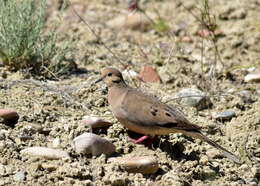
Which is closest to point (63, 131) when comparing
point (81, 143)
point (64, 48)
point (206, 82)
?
point (81, 143)

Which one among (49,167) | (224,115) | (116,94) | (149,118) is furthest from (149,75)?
(49,167)

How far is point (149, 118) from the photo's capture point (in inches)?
207

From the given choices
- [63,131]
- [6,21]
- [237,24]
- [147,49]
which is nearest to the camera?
[63,131]

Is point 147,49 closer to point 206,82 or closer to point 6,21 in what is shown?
point 206,82

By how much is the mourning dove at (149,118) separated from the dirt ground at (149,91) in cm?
17

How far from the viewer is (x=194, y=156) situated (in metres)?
5.36

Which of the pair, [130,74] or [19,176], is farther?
[130,74]

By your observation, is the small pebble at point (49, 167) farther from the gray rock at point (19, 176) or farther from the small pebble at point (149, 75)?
the small pebble at point (149, 75)

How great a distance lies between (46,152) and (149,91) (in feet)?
6.85

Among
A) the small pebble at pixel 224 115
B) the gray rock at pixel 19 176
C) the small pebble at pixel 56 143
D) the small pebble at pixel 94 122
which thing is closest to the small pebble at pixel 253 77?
the small pebble at pixel 224 115

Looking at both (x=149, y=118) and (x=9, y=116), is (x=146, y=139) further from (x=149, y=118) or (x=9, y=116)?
(x=9, y=116)

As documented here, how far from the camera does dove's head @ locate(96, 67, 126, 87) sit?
5.93 metres

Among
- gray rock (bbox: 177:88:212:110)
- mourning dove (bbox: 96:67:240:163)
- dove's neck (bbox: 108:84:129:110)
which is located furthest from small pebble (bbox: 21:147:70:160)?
gray rock (bbox: 177:88:212:110)

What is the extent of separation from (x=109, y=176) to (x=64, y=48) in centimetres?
246
